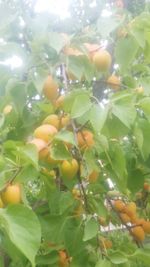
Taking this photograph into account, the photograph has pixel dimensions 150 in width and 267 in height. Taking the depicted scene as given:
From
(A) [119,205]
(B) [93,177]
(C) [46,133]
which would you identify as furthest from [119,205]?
(C) [46,133]

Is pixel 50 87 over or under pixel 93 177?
over

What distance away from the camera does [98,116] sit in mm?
917

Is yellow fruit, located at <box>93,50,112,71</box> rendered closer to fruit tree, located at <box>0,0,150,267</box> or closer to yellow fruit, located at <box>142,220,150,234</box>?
fruit tree, located at <box>0,0,150,267</box>

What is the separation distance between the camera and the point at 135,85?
1.20 m

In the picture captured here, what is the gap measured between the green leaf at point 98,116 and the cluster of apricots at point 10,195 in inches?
7.4

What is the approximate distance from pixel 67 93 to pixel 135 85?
202mm

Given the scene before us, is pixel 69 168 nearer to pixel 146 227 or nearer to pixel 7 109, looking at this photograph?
pixel 7 109

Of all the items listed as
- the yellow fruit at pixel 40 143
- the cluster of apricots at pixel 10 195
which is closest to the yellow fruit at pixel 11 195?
the cluster of apricots at pixel 10 195

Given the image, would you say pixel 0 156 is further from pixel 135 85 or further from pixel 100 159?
pixel 135 85

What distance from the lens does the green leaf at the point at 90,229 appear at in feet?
3.13

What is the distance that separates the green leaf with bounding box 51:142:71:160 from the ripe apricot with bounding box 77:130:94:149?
0.28 ft

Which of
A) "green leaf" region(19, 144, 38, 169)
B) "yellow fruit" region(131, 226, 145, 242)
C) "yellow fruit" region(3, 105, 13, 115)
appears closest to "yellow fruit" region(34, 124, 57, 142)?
"green leaf" region(19, 144, 38, 169)

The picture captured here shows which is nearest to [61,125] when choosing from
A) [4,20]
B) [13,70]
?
[13,70]

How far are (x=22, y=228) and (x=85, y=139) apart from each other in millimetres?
307
